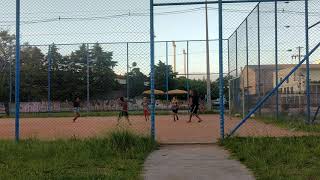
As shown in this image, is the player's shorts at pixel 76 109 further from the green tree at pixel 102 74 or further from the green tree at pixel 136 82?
the green tree at pixel 136 82

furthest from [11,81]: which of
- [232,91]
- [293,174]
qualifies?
[293,174]

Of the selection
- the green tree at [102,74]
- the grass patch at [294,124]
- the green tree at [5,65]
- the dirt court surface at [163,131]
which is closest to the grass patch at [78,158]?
the dirt court surface at [163,131]

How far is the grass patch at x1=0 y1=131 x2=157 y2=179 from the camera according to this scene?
842 centimetres

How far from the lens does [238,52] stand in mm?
27188

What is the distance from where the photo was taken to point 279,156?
9656 mm

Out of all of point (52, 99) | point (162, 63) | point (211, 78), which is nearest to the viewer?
point (52, 99)

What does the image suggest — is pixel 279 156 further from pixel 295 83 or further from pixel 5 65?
pixel 5 65

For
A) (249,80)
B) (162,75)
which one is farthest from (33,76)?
(162,75)

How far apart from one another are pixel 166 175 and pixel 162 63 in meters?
26.9

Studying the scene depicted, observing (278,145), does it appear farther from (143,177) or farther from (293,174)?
(143,177)

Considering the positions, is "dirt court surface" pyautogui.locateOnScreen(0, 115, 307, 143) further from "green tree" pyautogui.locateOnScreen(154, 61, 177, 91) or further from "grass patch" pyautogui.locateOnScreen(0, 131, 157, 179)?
"green tree" pyautogui.locateOnScreen(154, 61, 177, 91)

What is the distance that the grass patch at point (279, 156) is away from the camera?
320 inches

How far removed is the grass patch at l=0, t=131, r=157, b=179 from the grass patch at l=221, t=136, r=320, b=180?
1.99 meters

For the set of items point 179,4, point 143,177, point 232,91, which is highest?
point 179,4
